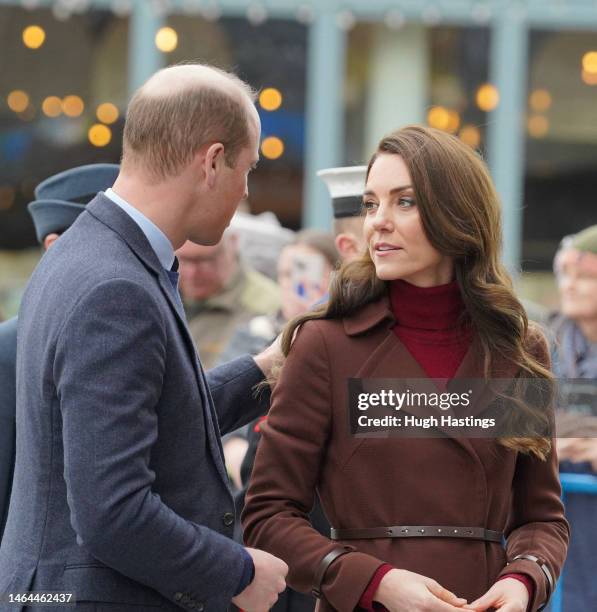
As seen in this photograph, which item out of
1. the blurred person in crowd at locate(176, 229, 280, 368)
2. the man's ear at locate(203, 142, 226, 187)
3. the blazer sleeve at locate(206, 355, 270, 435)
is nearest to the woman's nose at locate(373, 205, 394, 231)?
the man's ear at locate(203, 142, 226, 187)

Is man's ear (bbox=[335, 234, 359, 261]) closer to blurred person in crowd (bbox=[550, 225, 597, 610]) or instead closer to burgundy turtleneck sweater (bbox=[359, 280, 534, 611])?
blurred person in crowd (bbox=[550, 225, 597, 610])

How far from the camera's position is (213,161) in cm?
252

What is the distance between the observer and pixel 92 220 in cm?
251

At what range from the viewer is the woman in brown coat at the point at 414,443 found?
265 cm

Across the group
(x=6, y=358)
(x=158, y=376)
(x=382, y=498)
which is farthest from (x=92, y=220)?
(x=382, y=498)

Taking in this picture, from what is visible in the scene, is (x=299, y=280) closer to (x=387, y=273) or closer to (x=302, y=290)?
(x=302, y=290)

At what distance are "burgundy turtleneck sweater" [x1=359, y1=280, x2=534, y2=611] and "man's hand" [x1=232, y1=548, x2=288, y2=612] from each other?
581mm

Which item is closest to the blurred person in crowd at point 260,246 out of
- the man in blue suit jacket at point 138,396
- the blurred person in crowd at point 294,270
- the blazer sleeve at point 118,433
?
the blurred person in crowd at point 294,270

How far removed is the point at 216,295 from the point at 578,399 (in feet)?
8.94

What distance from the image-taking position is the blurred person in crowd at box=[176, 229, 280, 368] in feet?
20.1

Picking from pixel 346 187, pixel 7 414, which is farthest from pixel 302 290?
pixel 7 414

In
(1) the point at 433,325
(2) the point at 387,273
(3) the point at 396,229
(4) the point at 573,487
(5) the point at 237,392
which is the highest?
(3) the point at 396,229

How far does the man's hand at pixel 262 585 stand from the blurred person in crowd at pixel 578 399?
975mm

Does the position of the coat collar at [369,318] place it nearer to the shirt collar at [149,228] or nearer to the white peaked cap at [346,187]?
the shirt collar at [149,228]
